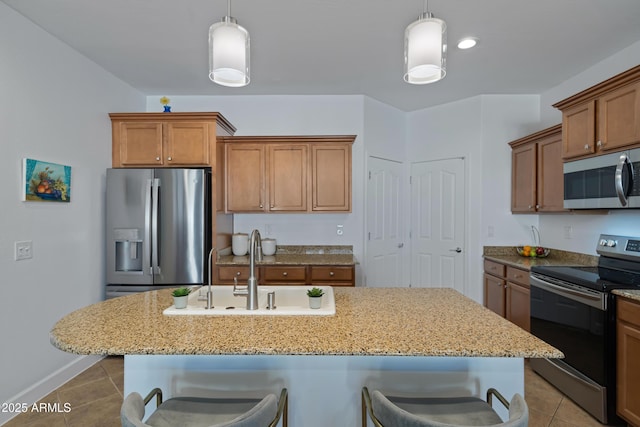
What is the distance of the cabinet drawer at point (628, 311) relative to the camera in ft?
6.26

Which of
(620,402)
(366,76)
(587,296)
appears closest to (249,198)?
(366,76)

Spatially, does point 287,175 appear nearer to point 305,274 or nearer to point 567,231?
point 305,274

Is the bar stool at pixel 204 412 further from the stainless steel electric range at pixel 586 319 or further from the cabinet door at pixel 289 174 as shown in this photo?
the cabinet door at pixel 289 174

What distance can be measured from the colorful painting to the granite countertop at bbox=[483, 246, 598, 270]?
405cm

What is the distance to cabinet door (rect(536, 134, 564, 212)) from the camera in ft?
9.94

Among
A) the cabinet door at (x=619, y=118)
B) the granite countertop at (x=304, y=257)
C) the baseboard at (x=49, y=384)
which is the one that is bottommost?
the baseboard at (x=49, y=384)

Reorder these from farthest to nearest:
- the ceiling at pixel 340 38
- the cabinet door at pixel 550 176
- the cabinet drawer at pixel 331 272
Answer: the cabinet drawer at pixel 331 272
the cabinet door at pixel 550 176
the ceiling at pixel 340 38

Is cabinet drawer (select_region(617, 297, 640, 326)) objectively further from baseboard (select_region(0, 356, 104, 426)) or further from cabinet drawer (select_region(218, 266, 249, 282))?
baseboard (select_region(0, 356, 104, 426))

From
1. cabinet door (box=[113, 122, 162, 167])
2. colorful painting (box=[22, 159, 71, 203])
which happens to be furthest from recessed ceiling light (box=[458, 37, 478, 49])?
colorful painting (box=[22, 159, 71, 203])

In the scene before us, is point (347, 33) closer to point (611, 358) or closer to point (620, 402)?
point (611, 358)

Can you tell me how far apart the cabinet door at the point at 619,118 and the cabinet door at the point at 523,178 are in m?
0.97

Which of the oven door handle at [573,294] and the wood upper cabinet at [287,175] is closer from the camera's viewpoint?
the oven door handle at [573,294]

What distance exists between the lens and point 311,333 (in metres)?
1.24

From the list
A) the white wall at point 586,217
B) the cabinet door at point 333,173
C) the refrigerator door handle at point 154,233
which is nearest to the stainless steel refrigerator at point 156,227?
the refrigerator door handle at point 154,233
